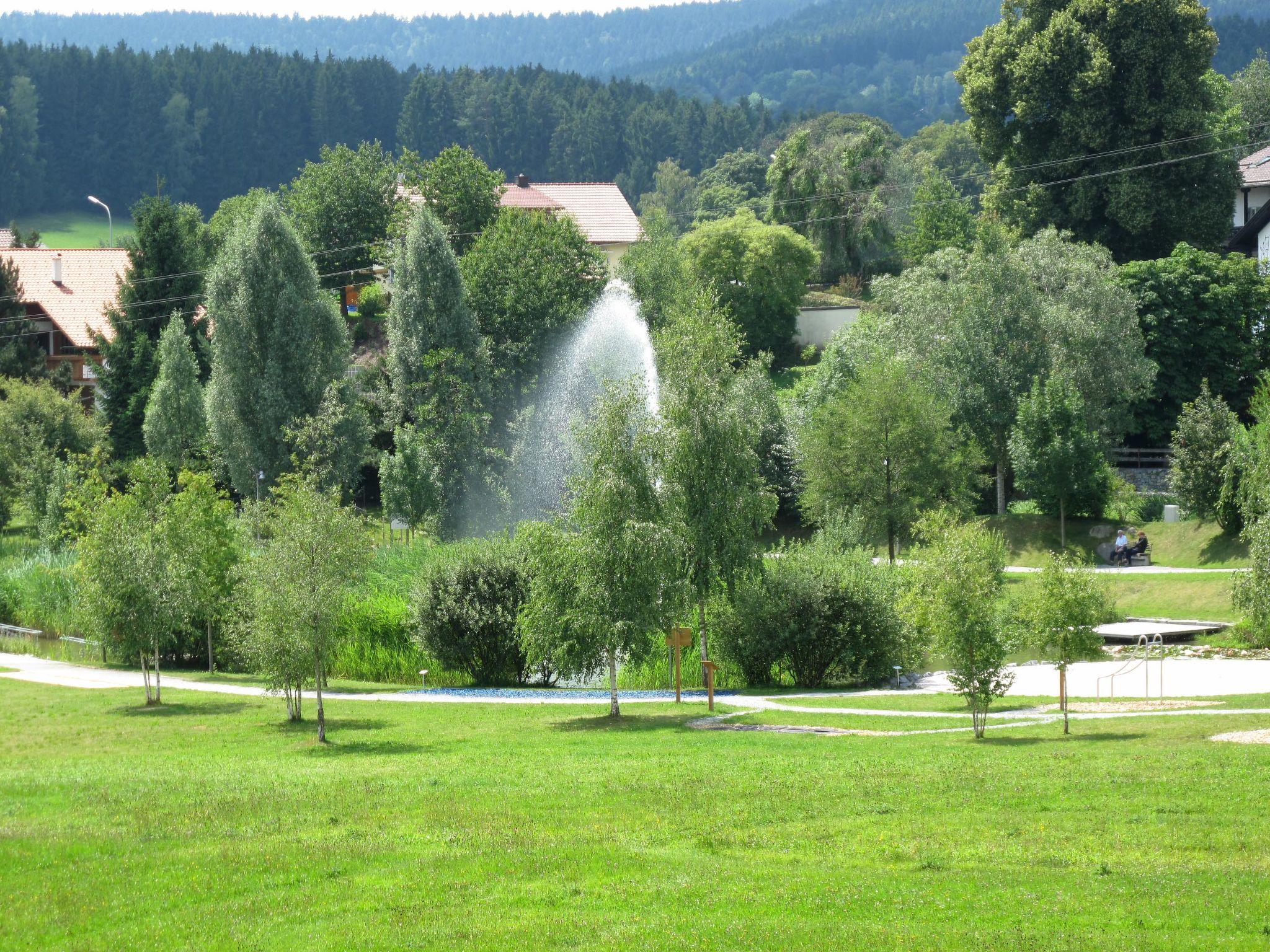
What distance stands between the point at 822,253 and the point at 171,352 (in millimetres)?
46930

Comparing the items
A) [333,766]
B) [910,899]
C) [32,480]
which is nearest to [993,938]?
[910,899]

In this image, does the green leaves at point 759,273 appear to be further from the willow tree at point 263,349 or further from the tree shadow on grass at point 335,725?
the tree shadow on grass at point 335,725

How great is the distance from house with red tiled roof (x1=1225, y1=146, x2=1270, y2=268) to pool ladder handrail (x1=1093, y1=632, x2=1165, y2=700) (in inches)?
1388

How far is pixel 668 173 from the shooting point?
173750mm

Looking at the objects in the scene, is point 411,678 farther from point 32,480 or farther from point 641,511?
point 32,480

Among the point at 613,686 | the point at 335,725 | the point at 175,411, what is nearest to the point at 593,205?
the point at 175,411

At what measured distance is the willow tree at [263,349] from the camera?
56.2 meters

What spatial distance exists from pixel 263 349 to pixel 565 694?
30.0m

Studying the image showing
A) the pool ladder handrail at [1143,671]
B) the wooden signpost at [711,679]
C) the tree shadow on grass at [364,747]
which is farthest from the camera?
the pool ladder handrail at [1143,671]

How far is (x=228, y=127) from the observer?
177 m

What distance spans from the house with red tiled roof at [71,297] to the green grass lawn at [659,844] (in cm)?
5444

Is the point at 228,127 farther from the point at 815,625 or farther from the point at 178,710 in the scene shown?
the point at 815,625

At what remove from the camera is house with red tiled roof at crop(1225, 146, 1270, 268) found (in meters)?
65.5

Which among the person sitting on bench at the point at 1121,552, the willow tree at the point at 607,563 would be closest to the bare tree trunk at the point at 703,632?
the willow tree at the point at 607,563
